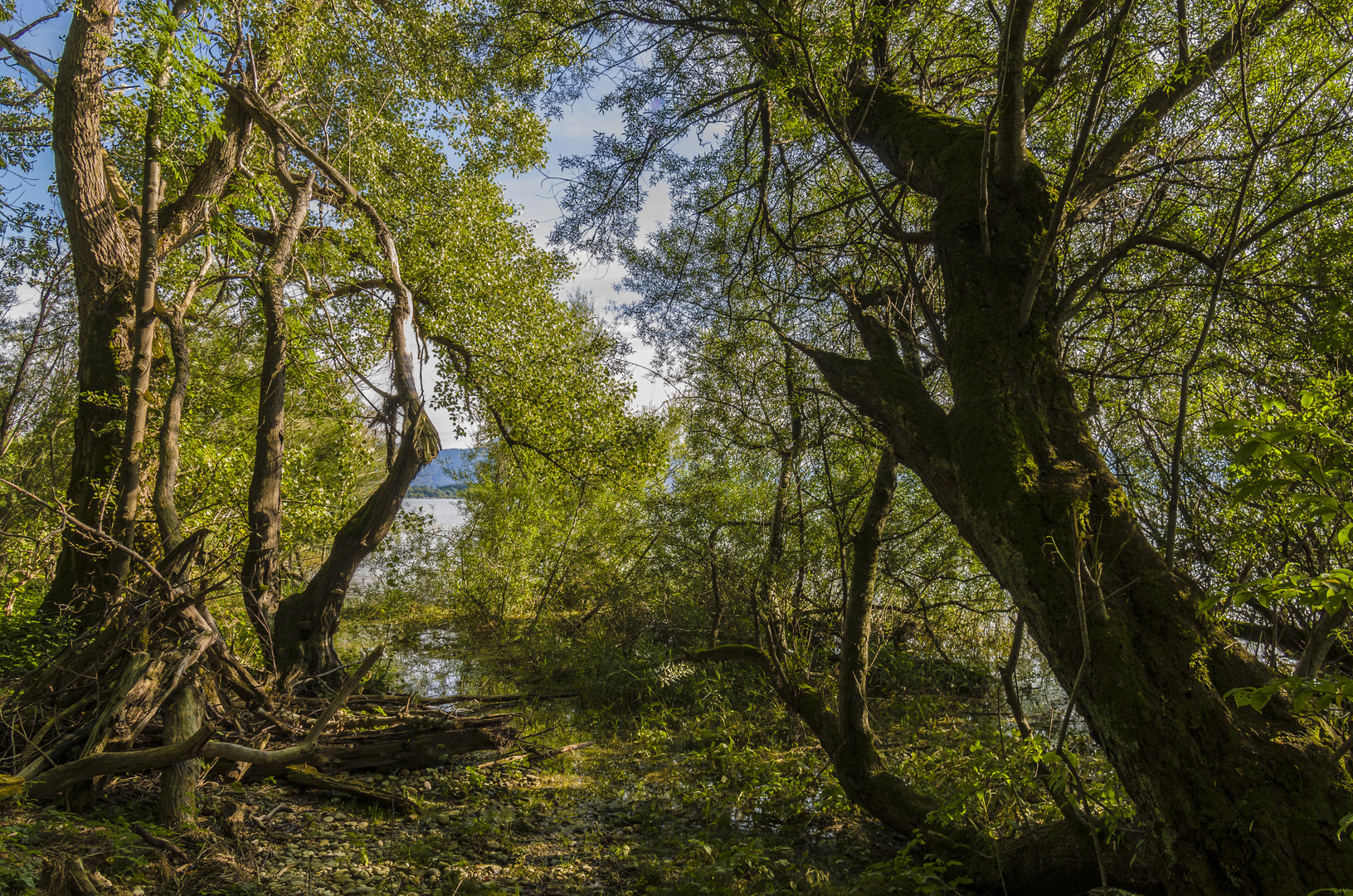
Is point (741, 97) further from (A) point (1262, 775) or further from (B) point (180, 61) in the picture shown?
(A) point (1262, 775)

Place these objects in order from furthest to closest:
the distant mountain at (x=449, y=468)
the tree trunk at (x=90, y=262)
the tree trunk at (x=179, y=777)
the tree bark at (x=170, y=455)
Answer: the distant mountain at (x=449, y=468) < the tree trunk at (x=90, y=262) < the tree bark at (x=170, y=455) < the tree trunk at (x=179, y=777)

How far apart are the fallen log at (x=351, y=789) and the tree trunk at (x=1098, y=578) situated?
4075 millimetres

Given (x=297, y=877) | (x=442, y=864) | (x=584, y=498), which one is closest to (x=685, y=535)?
(x=584, y=498)

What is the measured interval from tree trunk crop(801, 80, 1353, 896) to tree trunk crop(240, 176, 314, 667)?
5470 millimetres

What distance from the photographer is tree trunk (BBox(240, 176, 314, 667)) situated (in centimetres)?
598

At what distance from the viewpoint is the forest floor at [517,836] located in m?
2.91

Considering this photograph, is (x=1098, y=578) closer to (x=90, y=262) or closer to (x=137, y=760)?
(x=137, y=760)

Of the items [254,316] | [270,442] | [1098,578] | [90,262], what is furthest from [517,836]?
[254,316]

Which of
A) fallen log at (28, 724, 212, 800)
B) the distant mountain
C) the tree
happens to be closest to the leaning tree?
fallen log at (28, 724, 212, 800)

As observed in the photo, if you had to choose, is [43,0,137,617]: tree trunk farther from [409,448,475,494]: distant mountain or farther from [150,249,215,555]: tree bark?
[409,448,475,494]: distant mountain

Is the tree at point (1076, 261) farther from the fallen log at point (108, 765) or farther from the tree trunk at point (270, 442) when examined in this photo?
the fallen log at point (108, 765)

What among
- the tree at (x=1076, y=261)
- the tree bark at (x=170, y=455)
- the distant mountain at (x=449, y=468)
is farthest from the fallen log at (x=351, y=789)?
the distant mountain at (x=449, y=468)

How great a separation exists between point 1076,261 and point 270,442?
7.19 m

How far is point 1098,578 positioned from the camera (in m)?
2.29
